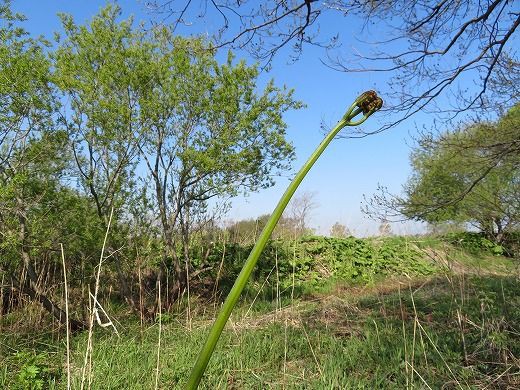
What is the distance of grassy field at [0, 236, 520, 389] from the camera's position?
3.07m

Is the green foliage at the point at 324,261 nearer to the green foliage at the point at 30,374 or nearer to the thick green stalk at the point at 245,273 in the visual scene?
the green foliage at the point at 30,374

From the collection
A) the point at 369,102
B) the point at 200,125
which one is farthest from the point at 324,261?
the point at 369,102

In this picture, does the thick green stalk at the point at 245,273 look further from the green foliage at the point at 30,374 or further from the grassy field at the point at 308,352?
the green foliage at the point at 30,374

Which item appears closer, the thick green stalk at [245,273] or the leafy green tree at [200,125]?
the thick green stalk at [245,273]

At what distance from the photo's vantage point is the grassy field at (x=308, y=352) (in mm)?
3074

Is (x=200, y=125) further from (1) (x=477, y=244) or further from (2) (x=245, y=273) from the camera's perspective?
(1) (x=477, y=244)

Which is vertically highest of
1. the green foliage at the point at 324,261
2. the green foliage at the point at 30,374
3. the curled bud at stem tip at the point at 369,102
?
the curled bud at stem tip at the point at 369,102

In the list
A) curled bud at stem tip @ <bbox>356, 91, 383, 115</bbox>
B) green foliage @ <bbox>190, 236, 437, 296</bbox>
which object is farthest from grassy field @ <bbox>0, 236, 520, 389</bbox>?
green foliage @ <bbox>190, 236, 437, 296</bbox>

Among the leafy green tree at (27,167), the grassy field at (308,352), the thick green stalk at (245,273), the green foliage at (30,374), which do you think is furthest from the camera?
the leafy green tree at (27,167)

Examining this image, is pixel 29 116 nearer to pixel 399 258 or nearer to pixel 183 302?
pixel 183 302

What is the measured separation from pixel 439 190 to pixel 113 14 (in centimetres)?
1177

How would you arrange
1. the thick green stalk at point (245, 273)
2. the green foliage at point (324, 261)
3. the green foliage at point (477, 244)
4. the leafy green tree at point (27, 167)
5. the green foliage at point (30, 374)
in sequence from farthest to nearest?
the green foliage at point (477, 244) → the green foliage at point (324, 261) → the leafy green tree at point (27, 167) → the green foliage at point (30, 374) → the thick green stalk at point (245, 273)

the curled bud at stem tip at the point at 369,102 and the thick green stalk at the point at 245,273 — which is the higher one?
the curled bud at stem tip at the point at 369,102

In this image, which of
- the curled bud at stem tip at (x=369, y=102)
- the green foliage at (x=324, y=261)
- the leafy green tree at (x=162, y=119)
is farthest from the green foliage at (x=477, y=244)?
the curled bud at stem tip at (x=369, y=102)
